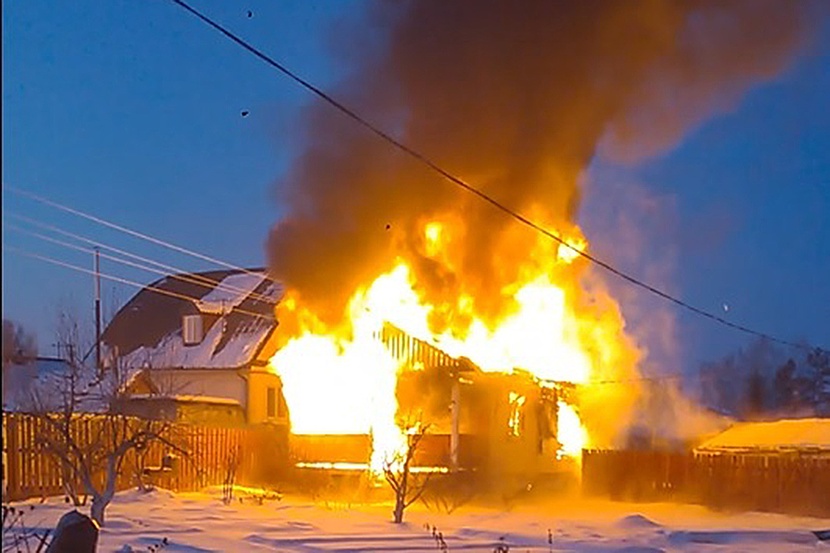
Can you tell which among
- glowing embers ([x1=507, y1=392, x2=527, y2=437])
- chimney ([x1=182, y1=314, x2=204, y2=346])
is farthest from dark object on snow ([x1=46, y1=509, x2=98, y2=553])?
chimney ([x1=182, y1=314, x2=204, y2=346])

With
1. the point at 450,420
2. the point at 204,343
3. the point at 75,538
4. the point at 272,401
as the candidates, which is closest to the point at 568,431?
the point at 450,420

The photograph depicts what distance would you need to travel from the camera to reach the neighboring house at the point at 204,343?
1412 inches

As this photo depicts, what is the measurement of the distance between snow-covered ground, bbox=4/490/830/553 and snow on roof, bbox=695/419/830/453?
2852 millimetres

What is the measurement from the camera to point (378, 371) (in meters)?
29.5

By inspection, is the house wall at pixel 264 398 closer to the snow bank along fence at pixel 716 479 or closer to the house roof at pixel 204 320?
the house roof at pixel 204 320

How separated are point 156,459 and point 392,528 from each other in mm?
8847

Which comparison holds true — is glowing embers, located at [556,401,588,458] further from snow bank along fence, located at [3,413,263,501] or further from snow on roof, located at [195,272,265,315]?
snow on roof, located at [195,272,265,315]

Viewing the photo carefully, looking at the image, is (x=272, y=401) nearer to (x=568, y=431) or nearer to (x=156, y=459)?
(x=568, y=431)

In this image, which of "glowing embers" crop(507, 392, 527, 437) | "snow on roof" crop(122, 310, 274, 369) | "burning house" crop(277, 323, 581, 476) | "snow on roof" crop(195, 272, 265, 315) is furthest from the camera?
"snow on roof" crop(195, 272, 265, 315)

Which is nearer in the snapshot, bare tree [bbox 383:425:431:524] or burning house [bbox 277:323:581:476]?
bare tree [bbox 383:425:431:524]

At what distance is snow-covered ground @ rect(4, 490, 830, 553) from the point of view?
14.4 metres

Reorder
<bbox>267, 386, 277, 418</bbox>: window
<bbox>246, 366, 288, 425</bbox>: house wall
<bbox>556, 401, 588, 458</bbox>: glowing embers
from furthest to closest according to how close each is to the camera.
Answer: <bbox>267, 386, 277, 418</bbox>: window < <bbox>246, 366, 288, 425</bbox>: house wall < <bbox>556, 401, 588, 458</bbox>: glowing embers

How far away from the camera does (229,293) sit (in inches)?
1604

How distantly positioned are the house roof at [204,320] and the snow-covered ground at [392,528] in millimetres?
13761
